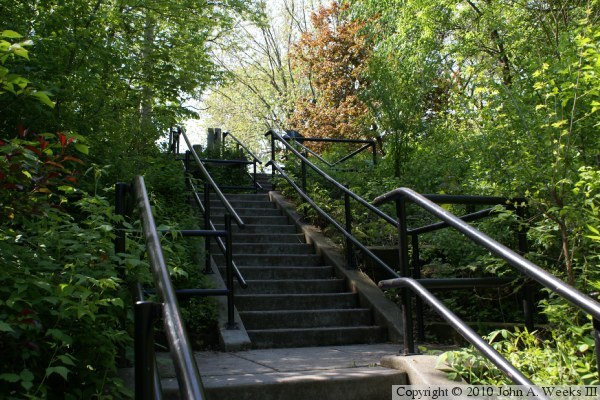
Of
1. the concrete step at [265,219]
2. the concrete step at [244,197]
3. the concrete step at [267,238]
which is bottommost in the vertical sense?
the concrete step at [267,238]

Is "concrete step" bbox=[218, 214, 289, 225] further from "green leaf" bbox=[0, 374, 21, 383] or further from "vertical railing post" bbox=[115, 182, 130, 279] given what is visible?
"green leaf" bbox=[0, 374, 21, 383]

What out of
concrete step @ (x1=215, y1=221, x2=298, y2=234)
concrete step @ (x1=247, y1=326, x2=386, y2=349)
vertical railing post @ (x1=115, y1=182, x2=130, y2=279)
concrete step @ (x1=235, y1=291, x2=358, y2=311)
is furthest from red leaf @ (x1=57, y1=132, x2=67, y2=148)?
concrete step @ (x1=215, y1=221, x2=298, y2=234)

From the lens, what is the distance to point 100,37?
642cm

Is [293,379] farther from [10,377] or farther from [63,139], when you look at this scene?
[63,139]

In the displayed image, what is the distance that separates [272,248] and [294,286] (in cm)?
110

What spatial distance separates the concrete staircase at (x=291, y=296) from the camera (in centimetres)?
525

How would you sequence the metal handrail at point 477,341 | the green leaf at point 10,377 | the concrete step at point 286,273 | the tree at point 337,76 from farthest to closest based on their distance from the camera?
the tree at point 337,76 → the concrete step at point 286,273 → the green leaf at point 10,377 → the metal handrail at point 477,341

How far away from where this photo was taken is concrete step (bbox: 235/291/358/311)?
5.74 metres

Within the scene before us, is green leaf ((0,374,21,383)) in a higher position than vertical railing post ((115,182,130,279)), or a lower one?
lower

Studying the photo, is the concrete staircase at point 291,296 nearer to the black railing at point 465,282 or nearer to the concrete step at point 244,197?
the concrete step at point 244,197

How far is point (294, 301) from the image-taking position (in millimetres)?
5895

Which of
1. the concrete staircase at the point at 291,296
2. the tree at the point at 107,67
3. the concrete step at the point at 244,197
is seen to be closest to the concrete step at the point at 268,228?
the concrete staircase at the point at 291,296

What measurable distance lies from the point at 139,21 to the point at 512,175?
18.9 ft

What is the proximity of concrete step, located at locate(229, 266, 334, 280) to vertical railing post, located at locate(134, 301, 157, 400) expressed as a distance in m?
4.63
